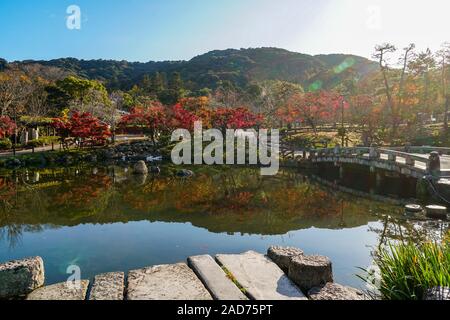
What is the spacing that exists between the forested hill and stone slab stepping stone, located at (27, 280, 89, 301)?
71381mm

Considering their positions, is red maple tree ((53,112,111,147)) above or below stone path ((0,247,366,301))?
above

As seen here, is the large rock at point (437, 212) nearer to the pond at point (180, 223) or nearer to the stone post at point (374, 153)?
the pond at point (180, 223)

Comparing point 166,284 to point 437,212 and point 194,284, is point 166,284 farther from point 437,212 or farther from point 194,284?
point 437,212

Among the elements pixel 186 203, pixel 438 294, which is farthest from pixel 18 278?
pixel 186 203

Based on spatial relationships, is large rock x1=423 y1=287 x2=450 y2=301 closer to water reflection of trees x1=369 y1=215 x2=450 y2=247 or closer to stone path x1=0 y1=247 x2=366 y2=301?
stone path x1=0 y1=247 x2=366 y2=301

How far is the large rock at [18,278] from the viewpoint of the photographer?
19.9 feet

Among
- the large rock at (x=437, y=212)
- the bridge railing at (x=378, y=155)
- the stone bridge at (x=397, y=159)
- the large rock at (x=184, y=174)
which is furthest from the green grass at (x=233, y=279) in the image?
the large rock at (x=184, y=174)

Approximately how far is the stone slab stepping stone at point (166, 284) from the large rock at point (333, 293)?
1.75 meters

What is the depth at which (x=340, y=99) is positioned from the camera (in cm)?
3425

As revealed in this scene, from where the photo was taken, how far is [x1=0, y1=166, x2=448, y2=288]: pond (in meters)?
9.04

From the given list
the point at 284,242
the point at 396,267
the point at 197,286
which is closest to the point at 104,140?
the point at 284,242

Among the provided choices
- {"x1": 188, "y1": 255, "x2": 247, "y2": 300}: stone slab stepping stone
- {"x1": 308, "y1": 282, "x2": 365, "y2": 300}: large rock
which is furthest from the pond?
{"x1": 188, "y1": 255, "x2": 247, "y2": 300}: stone slab stepping stone
